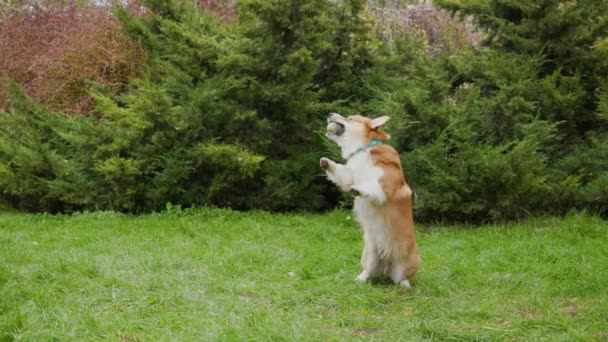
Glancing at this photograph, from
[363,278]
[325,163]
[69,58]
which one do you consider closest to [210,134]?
[69,58]

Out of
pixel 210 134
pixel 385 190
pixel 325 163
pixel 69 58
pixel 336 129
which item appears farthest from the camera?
pixel 69 58

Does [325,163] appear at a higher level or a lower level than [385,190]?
higher

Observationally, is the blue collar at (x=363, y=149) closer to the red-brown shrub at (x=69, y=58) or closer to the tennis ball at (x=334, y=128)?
the tennis ball at (x=334, y=128)

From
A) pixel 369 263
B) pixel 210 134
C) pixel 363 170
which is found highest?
pixel 363 170

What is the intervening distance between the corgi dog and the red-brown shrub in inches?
272

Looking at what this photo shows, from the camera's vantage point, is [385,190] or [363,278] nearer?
[385,190]

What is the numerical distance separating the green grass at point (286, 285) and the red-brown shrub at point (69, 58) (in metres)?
4.05

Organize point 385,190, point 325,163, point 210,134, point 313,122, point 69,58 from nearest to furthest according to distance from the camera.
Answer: point 385,190
point 325,163
point 210,134
point 313,122
point 69,58

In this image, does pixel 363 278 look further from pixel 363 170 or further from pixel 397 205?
pixel 363 170

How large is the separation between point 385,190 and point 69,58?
857 cm

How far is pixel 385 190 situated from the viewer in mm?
5176

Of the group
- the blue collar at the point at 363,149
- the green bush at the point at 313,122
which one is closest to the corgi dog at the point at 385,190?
the blue collar at the point at 363,149

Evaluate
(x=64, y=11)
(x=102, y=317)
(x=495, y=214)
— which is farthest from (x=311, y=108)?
(x=64, y=11)

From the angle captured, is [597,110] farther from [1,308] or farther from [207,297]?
[1,308]
